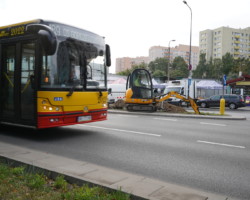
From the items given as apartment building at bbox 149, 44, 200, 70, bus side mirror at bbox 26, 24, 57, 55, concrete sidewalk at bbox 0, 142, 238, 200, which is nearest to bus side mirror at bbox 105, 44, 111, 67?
bus side mirror at bbox 26, 24, 57, 55

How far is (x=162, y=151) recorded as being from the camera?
6926 millimetres

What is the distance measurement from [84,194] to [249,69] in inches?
3078

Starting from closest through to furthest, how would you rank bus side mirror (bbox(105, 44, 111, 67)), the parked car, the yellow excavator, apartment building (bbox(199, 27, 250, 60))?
bus side mirror (bbox(105, 44, 111, 67))
the yellow excavator
the parked car
apartment building (bbox(199, 27, 250, 60))

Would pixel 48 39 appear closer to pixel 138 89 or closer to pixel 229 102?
pixel 138 89

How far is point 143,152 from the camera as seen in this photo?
6.81 meters

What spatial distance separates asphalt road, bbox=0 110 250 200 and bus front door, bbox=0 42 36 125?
0.69m

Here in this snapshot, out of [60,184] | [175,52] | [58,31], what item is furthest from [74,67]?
[175,52]

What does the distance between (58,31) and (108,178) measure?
4953 mm

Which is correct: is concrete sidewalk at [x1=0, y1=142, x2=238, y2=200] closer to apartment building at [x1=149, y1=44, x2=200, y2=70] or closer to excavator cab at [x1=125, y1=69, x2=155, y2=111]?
excavator cab at [x1=125, y1=69, x2=155, y2=111]

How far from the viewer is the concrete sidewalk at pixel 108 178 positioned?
3.78 meters

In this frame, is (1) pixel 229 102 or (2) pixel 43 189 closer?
(2) pixel 43 189

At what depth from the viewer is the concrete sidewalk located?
3.78m

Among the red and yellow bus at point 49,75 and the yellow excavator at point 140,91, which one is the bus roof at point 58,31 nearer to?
the red and yellow bus at point 49,75

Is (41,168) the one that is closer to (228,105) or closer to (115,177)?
(115,177)
